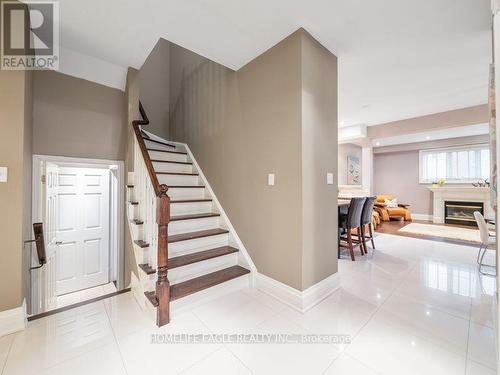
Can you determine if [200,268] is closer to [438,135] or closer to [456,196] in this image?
[438,135]

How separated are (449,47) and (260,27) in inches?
89.8

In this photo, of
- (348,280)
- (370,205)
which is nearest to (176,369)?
(348,280)

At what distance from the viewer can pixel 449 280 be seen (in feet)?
8.83

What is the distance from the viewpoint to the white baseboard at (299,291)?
2080 mm

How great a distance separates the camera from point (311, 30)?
6.98 ft

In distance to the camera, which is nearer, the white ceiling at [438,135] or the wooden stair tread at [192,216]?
the wooden stair tread at [192,216]

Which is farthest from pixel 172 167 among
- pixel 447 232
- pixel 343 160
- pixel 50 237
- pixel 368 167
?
pixel 447 232

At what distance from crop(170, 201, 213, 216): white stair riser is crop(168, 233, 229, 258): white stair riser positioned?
550 millimetres

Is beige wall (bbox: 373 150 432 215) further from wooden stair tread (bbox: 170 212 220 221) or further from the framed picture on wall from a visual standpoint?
wooden stair tread (bbox: 170 212 220 221)

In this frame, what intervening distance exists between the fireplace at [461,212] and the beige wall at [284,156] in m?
6.54

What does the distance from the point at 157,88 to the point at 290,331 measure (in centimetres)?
524

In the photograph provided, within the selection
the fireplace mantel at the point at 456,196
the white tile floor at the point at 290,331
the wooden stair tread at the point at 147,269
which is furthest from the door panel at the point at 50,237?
the fireplace mantel at the point at 456,196

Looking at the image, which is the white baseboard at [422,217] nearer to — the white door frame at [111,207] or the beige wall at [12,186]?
the white door frame at [111,207]

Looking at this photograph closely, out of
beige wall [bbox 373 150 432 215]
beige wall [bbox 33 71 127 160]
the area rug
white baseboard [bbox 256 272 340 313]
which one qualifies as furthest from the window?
beige wall [bbox 33 71 127 160]
